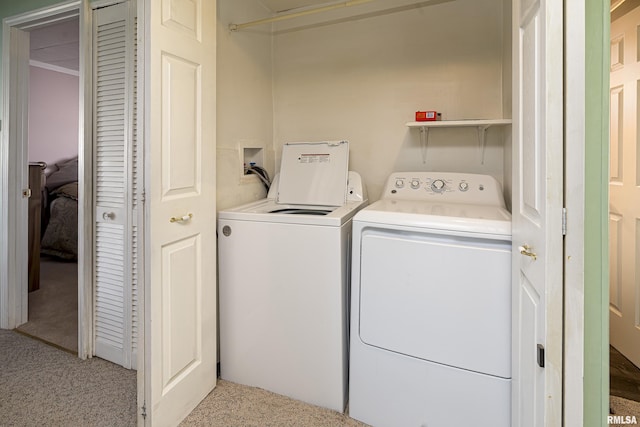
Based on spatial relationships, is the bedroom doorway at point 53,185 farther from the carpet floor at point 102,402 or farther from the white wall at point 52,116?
the carpet floor at point 102,402

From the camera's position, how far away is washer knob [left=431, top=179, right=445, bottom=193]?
6.72 feet

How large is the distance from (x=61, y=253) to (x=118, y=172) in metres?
2.77

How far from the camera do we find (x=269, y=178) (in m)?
2.54

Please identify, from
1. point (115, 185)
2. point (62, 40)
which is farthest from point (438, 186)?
point (62, 40)

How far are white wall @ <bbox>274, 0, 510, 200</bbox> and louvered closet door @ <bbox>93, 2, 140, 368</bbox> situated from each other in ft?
3.36

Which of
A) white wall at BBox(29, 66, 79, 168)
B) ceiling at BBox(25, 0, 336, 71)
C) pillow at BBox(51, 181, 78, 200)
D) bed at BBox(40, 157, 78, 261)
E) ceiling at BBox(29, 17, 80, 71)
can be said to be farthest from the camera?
white wall at BBox(29, 66, 79, 168)

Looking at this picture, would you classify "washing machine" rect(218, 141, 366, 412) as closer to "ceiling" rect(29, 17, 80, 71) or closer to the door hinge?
the door hinge

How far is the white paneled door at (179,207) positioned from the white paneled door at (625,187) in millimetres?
1790

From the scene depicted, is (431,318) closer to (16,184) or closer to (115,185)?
(115,185)

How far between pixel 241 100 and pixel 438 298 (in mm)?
1646

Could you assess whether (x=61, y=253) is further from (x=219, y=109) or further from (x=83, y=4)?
(x=219, y=109)

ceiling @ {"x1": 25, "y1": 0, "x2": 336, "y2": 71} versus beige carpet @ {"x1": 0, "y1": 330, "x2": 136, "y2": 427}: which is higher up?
ceiling @ {"x1": 25, "y1": 0, "x2": 336, "y2": 71}

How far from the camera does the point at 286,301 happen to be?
1746 millimetres

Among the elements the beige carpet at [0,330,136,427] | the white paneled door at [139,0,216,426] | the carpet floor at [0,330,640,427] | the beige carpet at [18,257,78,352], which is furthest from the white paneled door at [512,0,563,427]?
the beige carpet at [18,257,78,352]
